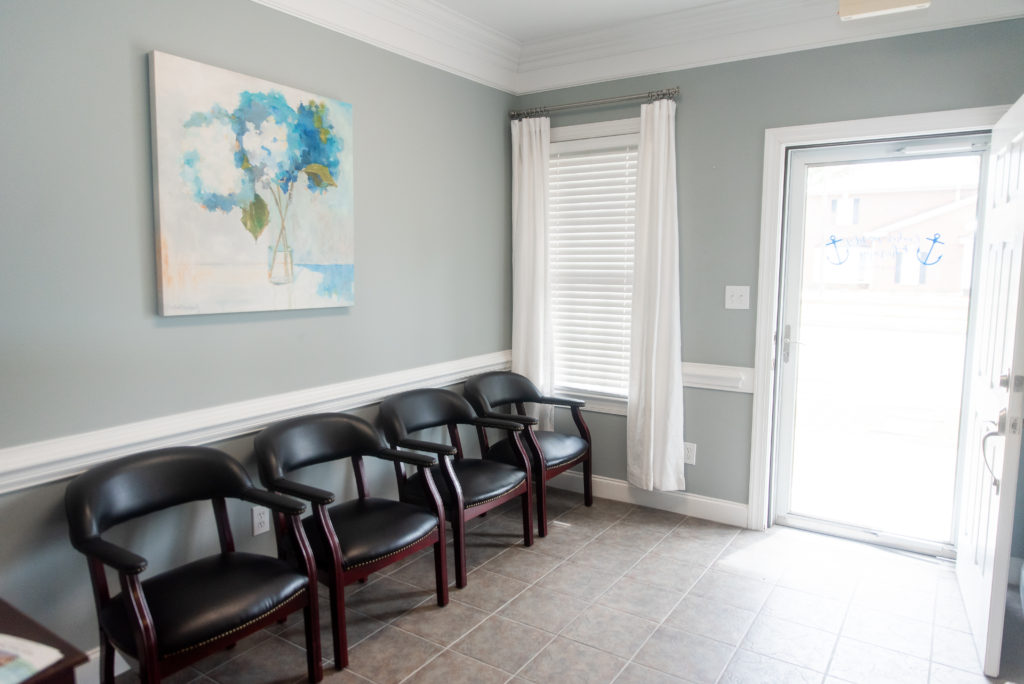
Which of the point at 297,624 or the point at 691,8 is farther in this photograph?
the point at 691,8

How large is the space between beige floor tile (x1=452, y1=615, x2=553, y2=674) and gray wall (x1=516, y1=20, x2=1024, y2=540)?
1.56 meters

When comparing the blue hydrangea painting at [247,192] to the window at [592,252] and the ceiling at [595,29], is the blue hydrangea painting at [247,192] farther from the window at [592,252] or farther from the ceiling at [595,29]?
the window at [592,252]

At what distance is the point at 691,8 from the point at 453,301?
1.96 meters

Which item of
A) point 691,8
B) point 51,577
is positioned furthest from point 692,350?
point 51,577

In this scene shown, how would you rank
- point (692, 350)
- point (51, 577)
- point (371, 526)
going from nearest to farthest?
point (51, 577)
point (371, 526)
point (692, 350)

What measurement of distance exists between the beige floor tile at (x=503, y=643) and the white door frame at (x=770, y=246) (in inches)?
63.0

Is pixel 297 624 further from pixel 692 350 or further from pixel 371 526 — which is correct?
pixel 692 350

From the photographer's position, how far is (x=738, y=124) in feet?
11.3

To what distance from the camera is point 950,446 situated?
10.6ft

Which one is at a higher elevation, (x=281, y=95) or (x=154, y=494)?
(x=281, y=95)

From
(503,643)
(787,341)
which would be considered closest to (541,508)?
(503,643)

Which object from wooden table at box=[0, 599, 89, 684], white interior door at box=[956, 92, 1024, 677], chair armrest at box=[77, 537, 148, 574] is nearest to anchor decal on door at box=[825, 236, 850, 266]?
white interior door at box=[956, 92, 1024, 677]

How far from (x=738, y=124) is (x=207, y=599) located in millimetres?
3184

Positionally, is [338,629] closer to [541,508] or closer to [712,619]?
[541,508]
